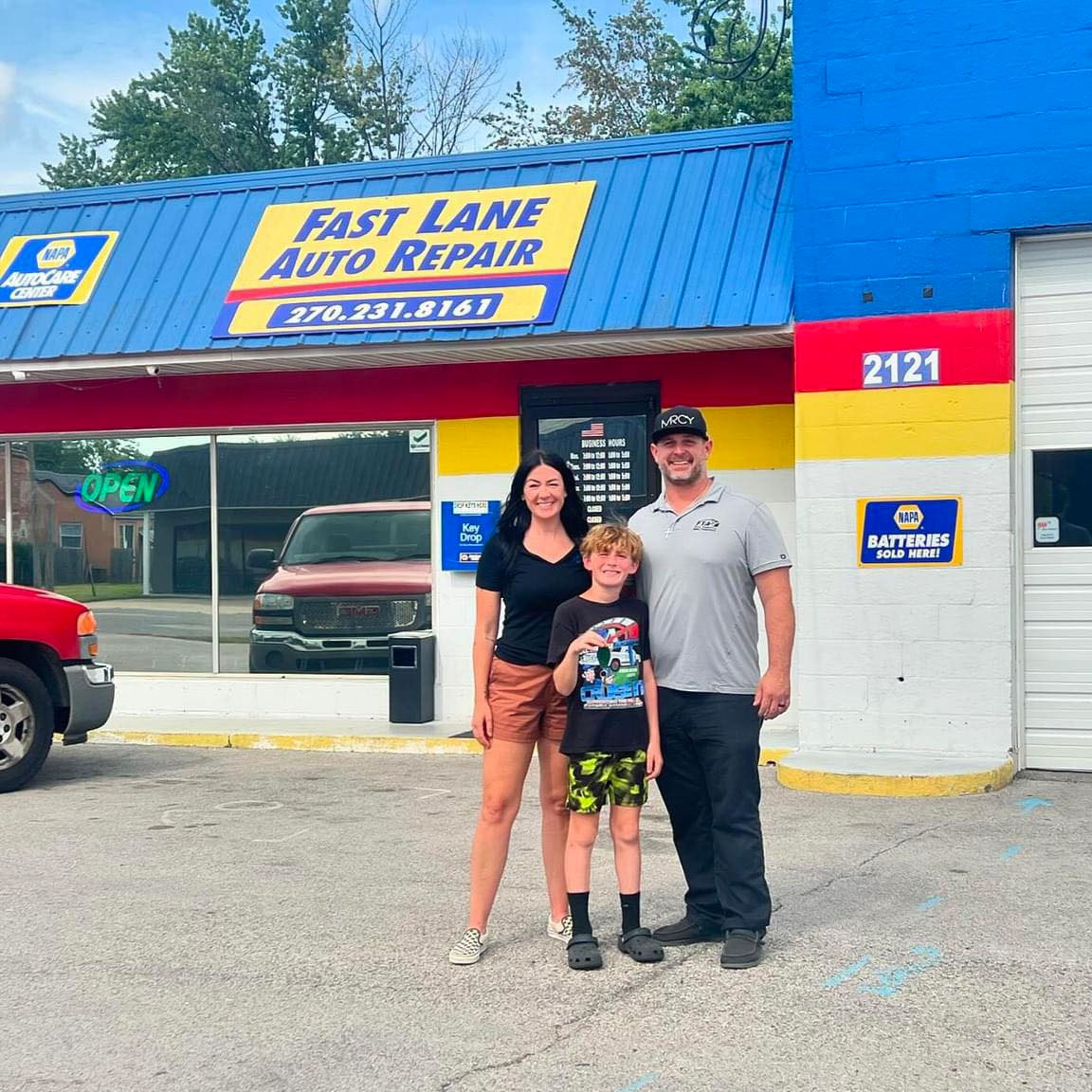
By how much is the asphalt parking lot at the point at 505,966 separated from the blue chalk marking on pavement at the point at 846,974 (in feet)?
0.04

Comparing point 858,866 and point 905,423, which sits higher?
point 905,423

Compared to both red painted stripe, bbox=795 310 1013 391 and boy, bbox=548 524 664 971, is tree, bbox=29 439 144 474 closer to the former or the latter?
red painted stripe, bbox=795 310 1013 391

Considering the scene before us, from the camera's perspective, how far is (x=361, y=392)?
507 inches

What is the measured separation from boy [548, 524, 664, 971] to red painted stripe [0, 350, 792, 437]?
6520 mm

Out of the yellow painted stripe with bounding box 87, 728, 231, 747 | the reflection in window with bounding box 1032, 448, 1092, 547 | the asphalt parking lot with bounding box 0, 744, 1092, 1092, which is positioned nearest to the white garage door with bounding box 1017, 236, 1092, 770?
the reflection in window with bounding box 1032, 448, 1092, 547

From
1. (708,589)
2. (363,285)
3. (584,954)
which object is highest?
(363,285)

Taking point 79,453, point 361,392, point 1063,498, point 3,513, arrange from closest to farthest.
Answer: point 1063,498, point 361,392, point 79,453, point 3,513

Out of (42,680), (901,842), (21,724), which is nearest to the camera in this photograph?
(901,842)

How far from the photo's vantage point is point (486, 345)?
1159 cm

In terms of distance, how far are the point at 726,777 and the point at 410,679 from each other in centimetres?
697

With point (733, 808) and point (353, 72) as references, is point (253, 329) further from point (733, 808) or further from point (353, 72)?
point (353, 72)

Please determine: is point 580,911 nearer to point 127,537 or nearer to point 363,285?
point 363,285

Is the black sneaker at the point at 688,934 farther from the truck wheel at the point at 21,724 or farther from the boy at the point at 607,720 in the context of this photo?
the truck wheel at the point at 21,724

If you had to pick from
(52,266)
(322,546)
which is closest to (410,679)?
(322,546)
